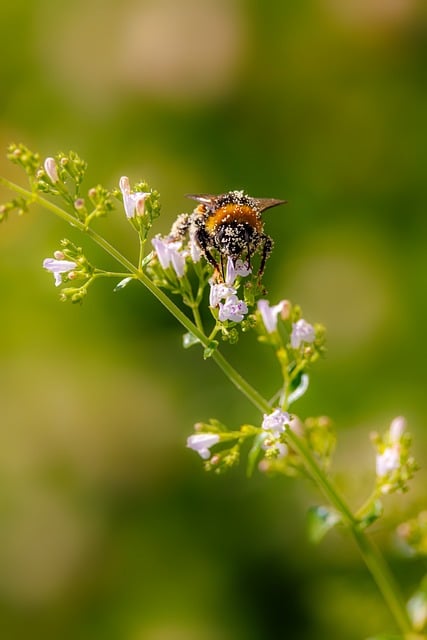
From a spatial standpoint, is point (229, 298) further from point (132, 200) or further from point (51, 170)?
point (51, 170)

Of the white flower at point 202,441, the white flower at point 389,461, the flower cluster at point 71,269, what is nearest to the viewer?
the flower cluster at point 71,269

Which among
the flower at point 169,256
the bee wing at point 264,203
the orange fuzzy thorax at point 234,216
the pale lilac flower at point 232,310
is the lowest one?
the pale lilac flower at point 232,310

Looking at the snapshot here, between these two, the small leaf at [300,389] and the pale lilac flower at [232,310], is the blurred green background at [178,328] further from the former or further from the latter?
the pale lilac flower at [232,310]

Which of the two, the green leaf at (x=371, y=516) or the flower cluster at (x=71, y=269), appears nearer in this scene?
the flower cluster at (x=71, y=269)

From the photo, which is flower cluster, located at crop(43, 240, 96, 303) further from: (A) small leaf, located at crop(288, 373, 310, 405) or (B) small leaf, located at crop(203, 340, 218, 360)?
(A) small leaf, located at crop(288, 373, 310, 405)

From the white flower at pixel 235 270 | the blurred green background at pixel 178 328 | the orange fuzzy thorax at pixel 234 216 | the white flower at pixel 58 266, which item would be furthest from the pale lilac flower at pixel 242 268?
the blurred green background at pixel 178 328

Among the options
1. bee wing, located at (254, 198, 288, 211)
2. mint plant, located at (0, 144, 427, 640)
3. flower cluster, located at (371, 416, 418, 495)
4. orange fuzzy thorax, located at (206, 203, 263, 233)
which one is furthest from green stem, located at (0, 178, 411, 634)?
bee wing, located at (254, 198, 288, 211)

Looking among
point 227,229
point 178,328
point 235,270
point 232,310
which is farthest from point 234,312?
point 178,328

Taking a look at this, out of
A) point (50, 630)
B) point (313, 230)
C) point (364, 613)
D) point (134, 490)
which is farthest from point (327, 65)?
point (50, 630)
